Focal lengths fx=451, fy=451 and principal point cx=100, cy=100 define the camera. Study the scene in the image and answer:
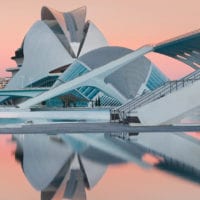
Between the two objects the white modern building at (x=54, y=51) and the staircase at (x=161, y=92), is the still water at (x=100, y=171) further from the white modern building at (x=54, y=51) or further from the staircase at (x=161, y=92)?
the white modern building at (x=54, y=51)

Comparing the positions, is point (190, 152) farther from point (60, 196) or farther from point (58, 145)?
point (60, 196)

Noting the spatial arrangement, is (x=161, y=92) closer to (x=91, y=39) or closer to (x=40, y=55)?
(x=91, y=39)

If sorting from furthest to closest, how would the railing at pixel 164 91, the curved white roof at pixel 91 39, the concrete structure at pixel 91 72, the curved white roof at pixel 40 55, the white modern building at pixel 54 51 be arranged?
the curved white roof at pixel 91 39, the curved white roof at pixel 40 55, the white modern building at pixel 54 51, the concrete structure at pixel 91 72, the railing at pixel 164 91

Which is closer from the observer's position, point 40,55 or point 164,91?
point 164,91

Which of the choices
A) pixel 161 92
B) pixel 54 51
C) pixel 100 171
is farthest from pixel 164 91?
pixel 54 51

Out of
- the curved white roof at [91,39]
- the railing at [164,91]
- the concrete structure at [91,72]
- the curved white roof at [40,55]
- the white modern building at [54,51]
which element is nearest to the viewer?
the railing at [164,91]

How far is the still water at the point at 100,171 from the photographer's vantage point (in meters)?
6.14

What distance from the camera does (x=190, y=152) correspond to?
11.0m

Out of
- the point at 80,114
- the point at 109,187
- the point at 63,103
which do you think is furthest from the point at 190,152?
the point at 63,103

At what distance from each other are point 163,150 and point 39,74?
4437cm

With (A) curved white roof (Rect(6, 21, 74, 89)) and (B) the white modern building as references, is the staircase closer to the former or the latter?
(B) the white modern building

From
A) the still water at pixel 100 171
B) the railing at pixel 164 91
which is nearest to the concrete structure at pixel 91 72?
the railing at pixel 164 91

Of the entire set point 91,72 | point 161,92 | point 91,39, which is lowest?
point 161,92

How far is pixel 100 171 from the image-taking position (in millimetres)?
8016
